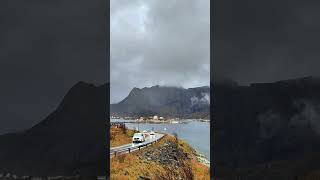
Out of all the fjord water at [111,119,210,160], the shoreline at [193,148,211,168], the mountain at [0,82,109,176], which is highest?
the mountain at [0,82,109,176]

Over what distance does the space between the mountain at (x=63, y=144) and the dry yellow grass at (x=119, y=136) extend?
1080 cm

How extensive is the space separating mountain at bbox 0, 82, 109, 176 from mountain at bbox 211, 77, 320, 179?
2.61 meters

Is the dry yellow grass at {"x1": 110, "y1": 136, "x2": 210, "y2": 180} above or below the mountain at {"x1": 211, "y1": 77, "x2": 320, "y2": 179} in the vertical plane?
below

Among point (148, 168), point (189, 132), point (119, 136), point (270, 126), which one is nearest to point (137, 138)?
point (119, 136)

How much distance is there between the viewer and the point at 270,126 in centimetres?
936

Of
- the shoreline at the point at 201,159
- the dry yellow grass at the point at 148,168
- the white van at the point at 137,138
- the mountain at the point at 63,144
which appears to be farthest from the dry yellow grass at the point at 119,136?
the mountain at the point at 63,144

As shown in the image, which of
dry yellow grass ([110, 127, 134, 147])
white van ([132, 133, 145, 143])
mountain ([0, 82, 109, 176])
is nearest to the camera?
mountain ([0, 82, 109, 176])

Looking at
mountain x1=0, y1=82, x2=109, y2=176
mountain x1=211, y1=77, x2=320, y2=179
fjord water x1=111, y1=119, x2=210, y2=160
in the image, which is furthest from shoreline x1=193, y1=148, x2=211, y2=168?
mountain x1=0, y1=82, x2=109, y2=176

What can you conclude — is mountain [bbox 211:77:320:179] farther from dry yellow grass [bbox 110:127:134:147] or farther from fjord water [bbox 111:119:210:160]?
fjord water [bbox 111:119:210:160]

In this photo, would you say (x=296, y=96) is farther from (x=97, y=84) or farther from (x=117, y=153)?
(x=117, y=153)

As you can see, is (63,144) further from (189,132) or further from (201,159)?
(189,132)

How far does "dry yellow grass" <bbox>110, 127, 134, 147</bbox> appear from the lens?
21.0 m

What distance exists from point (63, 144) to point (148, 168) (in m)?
11.6

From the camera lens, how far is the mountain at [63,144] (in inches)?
362
